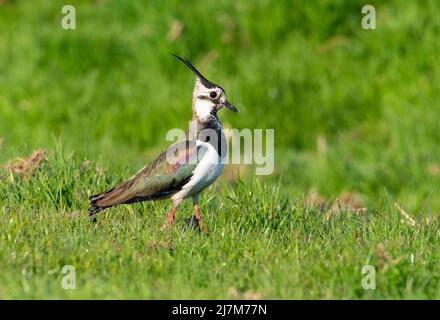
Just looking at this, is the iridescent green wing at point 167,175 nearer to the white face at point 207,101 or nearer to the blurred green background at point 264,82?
the white face at point 207,101

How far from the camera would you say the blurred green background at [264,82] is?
38.1 feet

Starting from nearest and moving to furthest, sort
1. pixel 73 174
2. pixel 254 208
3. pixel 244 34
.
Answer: pixel 254 208 < pixel 73 174 < pixel 244 34

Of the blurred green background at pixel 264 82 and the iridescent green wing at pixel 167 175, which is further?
the blurred green background at pixel 264 82

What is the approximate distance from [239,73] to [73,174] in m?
5.23

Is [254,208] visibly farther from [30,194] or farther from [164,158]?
[30,194]

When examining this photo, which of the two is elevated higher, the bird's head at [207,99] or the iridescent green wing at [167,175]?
the bird's head at [207,99]

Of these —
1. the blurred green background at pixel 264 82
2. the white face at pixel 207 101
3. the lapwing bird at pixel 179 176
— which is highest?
the blurred green background at pixel 264 82

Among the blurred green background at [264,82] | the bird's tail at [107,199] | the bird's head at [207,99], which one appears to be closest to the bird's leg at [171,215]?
the bird's tail at [107,199]

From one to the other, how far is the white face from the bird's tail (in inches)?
34.7

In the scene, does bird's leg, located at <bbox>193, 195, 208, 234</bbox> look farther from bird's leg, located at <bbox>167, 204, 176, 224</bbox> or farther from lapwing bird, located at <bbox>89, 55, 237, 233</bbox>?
bird's leg, located at <bbox>167, 204, 176, 224</bbox>

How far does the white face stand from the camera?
7645 mm
